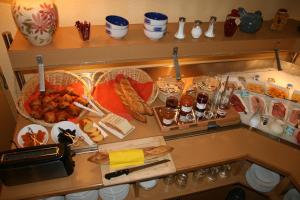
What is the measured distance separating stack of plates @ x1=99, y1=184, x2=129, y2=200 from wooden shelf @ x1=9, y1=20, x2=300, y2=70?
2.21 feet

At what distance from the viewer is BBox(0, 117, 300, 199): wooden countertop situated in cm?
94

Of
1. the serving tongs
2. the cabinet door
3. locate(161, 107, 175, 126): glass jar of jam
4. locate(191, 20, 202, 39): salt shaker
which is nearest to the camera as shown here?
the serving tongs

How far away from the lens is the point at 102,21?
1450 mm

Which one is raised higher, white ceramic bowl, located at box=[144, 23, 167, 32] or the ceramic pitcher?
the ceramic pitcher

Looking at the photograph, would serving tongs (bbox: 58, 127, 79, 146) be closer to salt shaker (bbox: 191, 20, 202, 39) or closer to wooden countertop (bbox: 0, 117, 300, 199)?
wooden countertop (bbox: 0, 117, 300, 199)

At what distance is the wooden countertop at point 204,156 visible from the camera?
0.94 meters

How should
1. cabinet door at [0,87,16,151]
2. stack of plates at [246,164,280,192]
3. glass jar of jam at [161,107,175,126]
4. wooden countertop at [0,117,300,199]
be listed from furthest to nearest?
1. cabinet door at [0,87,16,151]
2. stack of plates at [246,164,280,192]
3. glass jar of jam at [161,107,175,126]
4. wooden countertop at [0,117,300,199]

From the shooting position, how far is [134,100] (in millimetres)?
1270

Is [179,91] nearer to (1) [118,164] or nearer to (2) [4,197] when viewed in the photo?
(1) [118,164]

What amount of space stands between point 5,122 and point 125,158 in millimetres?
1147

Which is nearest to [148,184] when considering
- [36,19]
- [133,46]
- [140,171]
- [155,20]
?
[140,171]

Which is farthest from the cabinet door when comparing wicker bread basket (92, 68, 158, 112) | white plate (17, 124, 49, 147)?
wicker bread basket (92, 68, 158, 112)

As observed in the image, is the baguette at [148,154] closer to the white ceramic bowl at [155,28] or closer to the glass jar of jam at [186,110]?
the glass jar of jam at [186,110]

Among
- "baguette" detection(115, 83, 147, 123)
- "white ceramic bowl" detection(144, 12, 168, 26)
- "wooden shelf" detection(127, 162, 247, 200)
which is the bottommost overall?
"wooden shelf" detection(127, 162, 247, 200)
